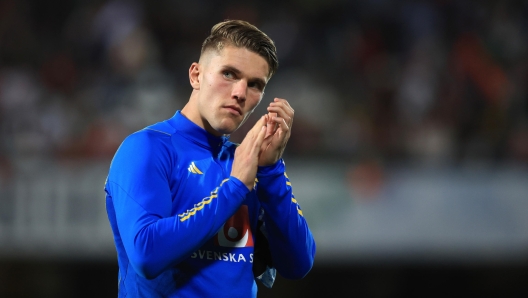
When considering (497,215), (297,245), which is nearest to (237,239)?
(297,245)

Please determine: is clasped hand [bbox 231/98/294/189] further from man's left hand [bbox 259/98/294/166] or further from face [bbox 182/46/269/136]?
face [bbox 182/46/269/136]

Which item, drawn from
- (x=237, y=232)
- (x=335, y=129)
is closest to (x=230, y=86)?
(x=237, y=232)

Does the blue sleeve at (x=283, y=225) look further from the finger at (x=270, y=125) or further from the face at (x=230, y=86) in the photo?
the face at (x=230, y=86)

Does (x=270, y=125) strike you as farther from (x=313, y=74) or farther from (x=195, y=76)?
(x=313, y=74)

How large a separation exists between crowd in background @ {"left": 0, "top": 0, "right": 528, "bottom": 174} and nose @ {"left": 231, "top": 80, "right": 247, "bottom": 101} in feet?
17.6

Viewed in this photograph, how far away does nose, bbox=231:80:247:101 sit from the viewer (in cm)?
258

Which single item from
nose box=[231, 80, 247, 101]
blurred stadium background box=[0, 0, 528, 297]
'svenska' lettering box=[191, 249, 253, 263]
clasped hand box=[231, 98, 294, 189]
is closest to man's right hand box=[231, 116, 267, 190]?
clasped hand box=[231, 98, 294, 189]

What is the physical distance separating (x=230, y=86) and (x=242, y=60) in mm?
103

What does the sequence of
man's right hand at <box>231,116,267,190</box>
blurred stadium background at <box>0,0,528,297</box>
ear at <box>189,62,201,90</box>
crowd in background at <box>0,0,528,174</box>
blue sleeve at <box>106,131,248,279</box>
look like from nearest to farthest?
A: blue sleeve at <box>106,131,248,279</box> < man's right hand at <box>231,116,267,190</box> < ear at <box>189,62,201,90</box> < blurred stadium background at <box>0,0,528,297</box> < crowd in background at <box>0,0,528,174</box>

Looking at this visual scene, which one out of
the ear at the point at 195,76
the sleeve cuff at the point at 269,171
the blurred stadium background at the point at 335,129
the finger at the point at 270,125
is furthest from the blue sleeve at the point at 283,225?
the blurred stadium background at the point at 335,129

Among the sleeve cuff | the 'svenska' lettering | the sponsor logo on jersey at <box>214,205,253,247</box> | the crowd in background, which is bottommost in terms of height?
the 'svenska' lettering

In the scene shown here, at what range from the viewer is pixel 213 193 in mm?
2410

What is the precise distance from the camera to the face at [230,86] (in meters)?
2.60

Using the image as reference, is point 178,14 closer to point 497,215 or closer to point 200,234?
point 497,215
